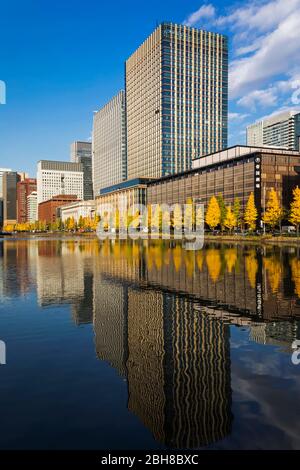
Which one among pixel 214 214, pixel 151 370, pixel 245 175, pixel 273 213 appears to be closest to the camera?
pixel 151 370

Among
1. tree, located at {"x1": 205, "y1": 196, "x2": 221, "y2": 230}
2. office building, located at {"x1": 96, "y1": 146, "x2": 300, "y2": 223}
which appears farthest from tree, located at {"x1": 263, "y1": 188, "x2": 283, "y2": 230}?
tree, located at {"x1": 205, "y1": 196, "x2": 221, "y2": 230}

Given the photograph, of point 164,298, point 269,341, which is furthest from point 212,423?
point 164,298

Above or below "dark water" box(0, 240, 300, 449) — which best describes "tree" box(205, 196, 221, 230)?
above

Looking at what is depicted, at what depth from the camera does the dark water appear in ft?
30.2

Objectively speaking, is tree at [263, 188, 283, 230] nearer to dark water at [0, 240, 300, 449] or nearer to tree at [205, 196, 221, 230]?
tree at [205, 196, 221, 230]

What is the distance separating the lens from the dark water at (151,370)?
9.22m

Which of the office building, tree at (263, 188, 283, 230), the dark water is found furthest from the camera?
the office building

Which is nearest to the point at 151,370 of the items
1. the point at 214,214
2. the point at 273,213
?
the point at 273,213

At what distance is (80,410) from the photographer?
1027 cm

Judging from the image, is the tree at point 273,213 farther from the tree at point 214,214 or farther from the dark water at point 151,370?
the dark water at point 151,370

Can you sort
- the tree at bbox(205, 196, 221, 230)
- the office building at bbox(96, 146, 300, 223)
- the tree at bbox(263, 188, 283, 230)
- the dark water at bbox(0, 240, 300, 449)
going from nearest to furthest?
the dark water at bbox(0, 240, 300, 449), the tree at bbox(263, 188, 283, 230), the tree at bbox(205, 196, 221, 230), the office building at bbox(96, 146, 300, 223)

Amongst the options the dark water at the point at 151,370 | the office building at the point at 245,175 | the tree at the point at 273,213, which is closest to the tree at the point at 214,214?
the office building at the point at 245,175

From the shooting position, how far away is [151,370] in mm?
13047

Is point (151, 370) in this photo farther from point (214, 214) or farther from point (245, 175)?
point (245, 175)
